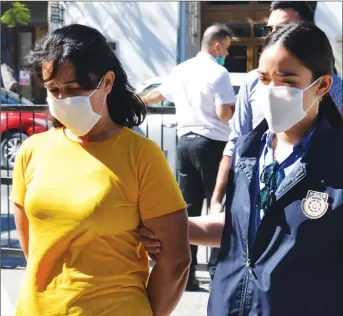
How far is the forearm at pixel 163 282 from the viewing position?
6.91 ft

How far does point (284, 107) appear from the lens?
1.93 metres

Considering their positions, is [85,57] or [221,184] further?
[221,184]

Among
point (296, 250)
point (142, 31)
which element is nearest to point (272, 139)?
point (296, 250)

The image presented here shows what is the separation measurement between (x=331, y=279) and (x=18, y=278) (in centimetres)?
405

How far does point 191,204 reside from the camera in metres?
5.01

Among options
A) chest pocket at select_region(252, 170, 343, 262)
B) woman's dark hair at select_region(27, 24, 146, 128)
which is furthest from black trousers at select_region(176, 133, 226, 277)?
chest pocket at select_region(252, 170, 343, 262)

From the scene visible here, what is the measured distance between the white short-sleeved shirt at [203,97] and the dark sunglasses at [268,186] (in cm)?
307

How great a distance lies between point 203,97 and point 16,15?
12928mm

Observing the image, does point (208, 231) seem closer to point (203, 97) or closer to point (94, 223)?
point (94, 223)

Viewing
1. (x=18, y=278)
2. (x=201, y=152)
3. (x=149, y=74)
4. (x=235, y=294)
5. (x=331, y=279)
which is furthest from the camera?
(x=149, y=74)

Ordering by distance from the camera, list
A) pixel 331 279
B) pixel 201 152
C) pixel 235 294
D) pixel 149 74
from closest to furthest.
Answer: pixel 331 279 < pixel 235 294 < pixel 201 152 < pixel 149 74

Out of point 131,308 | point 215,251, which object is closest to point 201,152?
point 215,251

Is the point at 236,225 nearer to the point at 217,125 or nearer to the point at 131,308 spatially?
the point at 131,308

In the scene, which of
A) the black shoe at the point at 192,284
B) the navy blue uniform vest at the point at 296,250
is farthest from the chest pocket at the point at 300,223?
the black shoe at the point at 192,284
